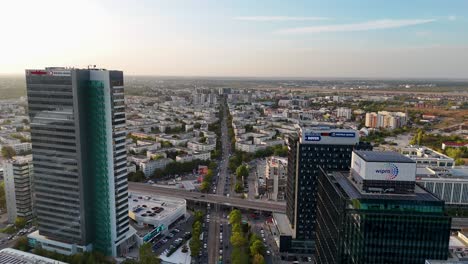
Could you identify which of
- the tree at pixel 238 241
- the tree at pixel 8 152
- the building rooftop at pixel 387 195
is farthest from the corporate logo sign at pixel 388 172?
the tree at pixel 8 152

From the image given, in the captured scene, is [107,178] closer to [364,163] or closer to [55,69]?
[55,69]

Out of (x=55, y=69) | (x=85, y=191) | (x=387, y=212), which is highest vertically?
(x=55, y=69)

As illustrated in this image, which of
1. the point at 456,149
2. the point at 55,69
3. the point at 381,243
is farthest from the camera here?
the point at 456,149

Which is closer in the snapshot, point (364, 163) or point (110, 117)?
point (364, 163)

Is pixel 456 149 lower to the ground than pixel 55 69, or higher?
lower

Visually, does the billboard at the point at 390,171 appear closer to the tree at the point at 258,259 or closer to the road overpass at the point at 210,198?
the tree at the point at 258,259

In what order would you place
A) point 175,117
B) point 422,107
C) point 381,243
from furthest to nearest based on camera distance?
1. point 422,107
2. point 175,117
3. point 381,243

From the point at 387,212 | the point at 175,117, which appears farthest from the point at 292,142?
the point at 175,117

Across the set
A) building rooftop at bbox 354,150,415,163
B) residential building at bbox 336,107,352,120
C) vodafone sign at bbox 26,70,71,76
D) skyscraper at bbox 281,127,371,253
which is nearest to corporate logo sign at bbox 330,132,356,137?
skyscraper at bbox 281,127,371,253
